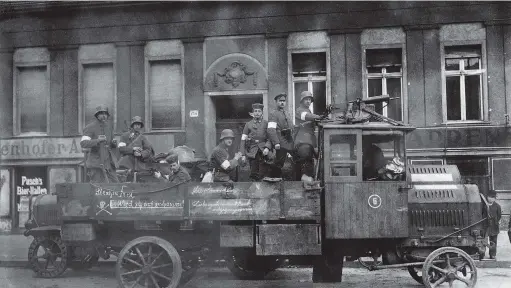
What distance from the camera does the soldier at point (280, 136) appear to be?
8398 millimetres

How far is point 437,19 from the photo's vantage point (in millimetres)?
13406

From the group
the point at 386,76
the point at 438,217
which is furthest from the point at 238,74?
the point at 438,217

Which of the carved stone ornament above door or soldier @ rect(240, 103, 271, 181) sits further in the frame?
the carved stone ornament above door

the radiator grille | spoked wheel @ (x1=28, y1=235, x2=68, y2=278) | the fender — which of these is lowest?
spoked wheel @ (x1=28, y1=235, x2=68, y2=278)

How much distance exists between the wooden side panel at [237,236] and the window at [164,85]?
753 cm

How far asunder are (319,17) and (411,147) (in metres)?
3.95

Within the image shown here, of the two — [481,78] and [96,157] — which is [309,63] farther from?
[96,157]

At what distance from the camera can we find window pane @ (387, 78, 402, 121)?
45.3 ft

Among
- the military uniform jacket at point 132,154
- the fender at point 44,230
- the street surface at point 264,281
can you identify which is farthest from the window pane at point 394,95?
the fender at point 44,230

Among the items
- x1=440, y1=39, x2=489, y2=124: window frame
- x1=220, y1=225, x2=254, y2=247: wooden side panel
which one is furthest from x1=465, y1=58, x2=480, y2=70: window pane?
x1=220, y1=225, x2=254, y2=247: wooden side panel

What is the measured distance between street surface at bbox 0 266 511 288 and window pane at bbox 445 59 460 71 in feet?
18.5

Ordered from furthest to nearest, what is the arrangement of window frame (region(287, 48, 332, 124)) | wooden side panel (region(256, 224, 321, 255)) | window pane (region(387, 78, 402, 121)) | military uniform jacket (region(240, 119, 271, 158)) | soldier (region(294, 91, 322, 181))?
window frame (region(287, 48, 332, 124)), window pane (region(387, 78, 402, 121)), military uniform jacket (region(240, 119, 271, 158)), soldier (region(294, 91, 322, 181)), wooden side panel (region(256, 224, 321, 255))

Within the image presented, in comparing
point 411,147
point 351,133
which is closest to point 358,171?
point 351,133

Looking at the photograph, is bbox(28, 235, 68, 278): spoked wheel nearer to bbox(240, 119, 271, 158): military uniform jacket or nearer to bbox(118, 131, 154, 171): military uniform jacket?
bbox(118, 131, 154, 171): military uniform jacket
